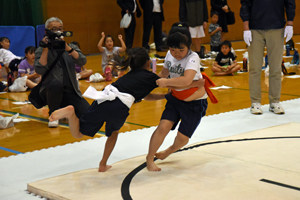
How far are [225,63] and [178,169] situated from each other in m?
5.59

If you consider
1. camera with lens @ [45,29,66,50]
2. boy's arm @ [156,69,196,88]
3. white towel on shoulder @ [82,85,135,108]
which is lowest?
white towel on shoulder @ [82,85,135,108]

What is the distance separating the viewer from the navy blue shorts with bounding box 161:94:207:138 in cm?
317

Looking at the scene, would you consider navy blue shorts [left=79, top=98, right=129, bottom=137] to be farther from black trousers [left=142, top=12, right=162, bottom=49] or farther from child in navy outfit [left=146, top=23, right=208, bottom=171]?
black trousers [left=142, top=12, right=162, bottom=49]

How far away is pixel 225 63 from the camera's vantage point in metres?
8.41

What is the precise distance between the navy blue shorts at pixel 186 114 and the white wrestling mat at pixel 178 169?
28 cm

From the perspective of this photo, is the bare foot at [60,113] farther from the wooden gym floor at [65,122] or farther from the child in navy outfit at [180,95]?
the wooden gym floor at [65,122]

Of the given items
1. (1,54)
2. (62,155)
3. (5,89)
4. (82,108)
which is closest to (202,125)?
(82,108)

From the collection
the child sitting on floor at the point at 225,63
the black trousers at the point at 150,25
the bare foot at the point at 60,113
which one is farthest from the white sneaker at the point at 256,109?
the black trousers at the point at 150,25

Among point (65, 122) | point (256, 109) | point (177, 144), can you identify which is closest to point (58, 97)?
point (65, 122)

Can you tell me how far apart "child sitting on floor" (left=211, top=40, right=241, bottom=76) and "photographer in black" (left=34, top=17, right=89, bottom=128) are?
14.0 feet

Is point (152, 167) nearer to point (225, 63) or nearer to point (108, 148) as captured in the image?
point (108, 148)

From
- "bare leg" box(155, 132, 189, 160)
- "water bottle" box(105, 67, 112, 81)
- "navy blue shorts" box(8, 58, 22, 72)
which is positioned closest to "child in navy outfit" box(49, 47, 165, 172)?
"bare leg" box(155, 132, 189, 160)

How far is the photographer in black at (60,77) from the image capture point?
414 cm

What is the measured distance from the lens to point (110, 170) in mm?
3135
